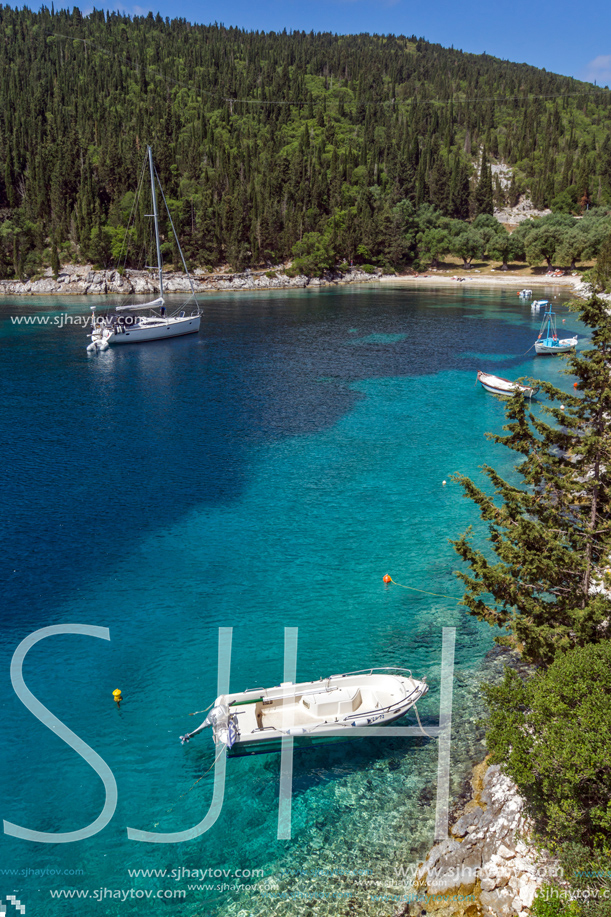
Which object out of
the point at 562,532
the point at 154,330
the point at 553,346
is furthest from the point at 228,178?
the point at 562,532

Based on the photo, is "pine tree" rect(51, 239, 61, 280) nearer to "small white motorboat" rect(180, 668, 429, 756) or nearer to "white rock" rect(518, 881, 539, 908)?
"small white motorboat" rect(180, 668, 429, 756)

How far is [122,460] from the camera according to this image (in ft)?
133

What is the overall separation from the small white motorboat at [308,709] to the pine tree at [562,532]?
12.8 feet

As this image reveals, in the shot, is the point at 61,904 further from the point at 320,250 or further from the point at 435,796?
the point at 320,250

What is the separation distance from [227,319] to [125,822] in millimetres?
85231

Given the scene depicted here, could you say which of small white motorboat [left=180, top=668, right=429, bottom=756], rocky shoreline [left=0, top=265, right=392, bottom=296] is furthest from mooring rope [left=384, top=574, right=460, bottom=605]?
rocky shoreline [left=0, top=265, right=392, bottom=296]

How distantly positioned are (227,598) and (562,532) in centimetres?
1398

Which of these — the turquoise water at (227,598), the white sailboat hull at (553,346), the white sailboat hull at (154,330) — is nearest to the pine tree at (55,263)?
the white sailboat hull at (154,330)

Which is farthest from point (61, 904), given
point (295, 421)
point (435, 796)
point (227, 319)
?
point (227, 319)

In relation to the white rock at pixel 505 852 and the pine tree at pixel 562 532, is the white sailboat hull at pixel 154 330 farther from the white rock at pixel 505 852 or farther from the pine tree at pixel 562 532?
the white rock at pixel 505 852

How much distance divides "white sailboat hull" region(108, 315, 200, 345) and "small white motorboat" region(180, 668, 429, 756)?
64821mm

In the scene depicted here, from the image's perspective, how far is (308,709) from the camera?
1845 centimetres

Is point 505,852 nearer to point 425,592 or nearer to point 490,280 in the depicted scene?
point 425,592

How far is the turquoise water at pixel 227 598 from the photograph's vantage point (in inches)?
605
